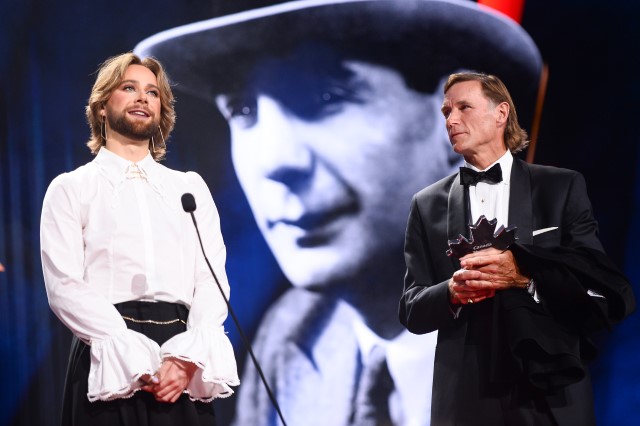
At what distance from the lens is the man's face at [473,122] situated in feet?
9.32

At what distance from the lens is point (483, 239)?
2445 mm

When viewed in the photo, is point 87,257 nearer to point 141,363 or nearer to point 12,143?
point 141,363

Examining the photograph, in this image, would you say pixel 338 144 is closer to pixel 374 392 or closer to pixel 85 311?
pixel 374 392

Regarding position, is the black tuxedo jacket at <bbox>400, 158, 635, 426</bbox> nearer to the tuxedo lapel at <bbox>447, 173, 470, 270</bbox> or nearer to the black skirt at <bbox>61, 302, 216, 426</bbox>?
the tuxedo lapel at <bbox>447, 173, 470, 270</bbox>

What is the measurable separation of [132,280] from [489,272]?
113cm

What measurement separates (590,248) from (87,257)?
1.62m

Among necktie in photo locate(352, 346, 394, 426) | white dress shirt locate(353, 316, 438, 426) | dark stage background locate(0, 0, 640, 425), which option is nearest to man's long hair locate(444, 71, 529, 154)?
dark stage background locate(0, 0, 640, 425)

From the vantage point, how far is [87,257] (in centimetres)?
255

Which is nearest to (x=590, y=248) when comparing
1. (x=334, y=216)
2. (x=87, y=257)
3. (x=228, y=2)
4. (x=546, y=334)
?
(x=546, y=334)

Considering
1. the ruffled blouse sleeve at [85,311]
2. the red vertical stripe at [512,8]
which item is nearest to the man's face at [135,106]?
the ruffled blouse sleeve at [85,311]

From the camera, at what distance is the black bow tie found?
8.97 ft

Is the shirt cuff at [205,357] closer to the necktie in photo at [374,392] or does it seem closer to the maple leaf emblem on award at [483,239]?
the maple leaf emblem on award at [483,239]

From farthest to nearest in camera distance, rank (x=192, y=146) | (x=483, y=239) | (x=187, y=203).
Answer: (x=192, y=146) < (x=483, y=239) < (x=187, y=203)

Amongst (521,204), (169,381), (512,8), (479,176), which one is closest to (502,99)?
(479,176)
